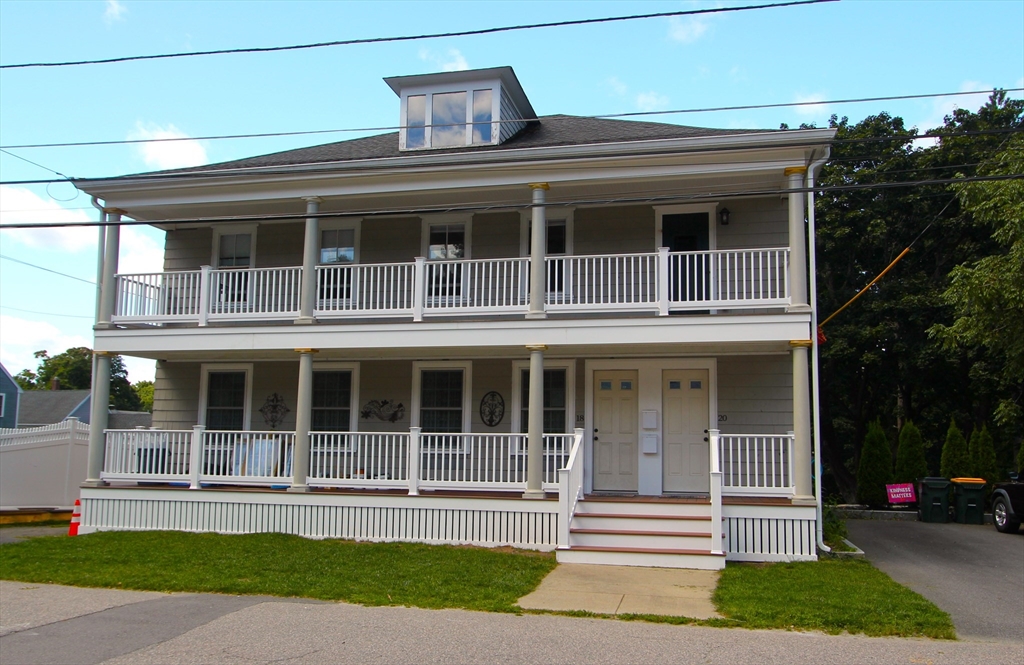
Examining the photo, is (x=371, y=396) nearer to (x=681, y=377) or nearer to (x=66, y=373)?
(x=681, y=377)

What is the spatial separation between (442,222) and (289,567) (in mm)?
6907

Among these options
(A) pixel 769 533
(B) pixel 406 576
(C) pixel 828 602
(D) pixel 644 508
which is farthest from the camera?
(D) pixel 644 508

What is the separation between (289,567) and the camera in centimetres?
1045

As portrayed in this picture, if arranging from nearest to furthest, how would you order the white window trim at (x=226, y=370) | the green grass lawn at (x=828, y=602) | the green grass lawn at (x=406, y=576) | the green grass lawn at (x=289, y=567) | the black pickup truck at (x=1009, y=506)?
the green grass lawn at (x=828, y=602) → the green grass lawn at (x=406, y=576) → the green grass lawn at (x=289, y=567) → the black pickup truck at (x=1009, y=506) → the white window trim at (x=226, y=370)

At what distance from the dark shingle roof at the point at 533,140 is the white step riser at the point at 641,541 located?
18.0ft

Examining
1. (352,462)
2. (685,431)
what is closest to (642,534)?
(685,431)

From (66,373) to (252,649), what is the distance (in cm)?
6864

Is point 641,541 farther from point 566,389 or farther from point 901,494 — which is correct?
point 901,494

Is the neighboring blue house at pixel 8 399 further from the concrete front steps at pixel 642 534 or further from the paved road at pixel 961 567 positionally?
the paved road at pixel 961 567

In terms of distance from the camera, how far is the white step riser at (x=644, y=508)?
11.9 metres

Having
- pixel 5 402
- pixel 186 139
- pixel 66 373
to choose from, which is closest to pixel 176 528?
pixel 186 139

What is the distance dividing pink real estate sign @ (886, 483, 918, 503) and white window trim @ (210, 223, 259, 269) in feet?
47.2

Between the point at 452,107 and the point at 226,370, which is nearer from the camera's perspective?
the point at 452,107

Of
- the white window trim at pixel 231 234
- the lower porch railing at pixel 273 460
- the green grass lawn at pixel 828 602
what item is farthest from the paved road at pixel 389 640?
the white window trim at pixel 231 234
